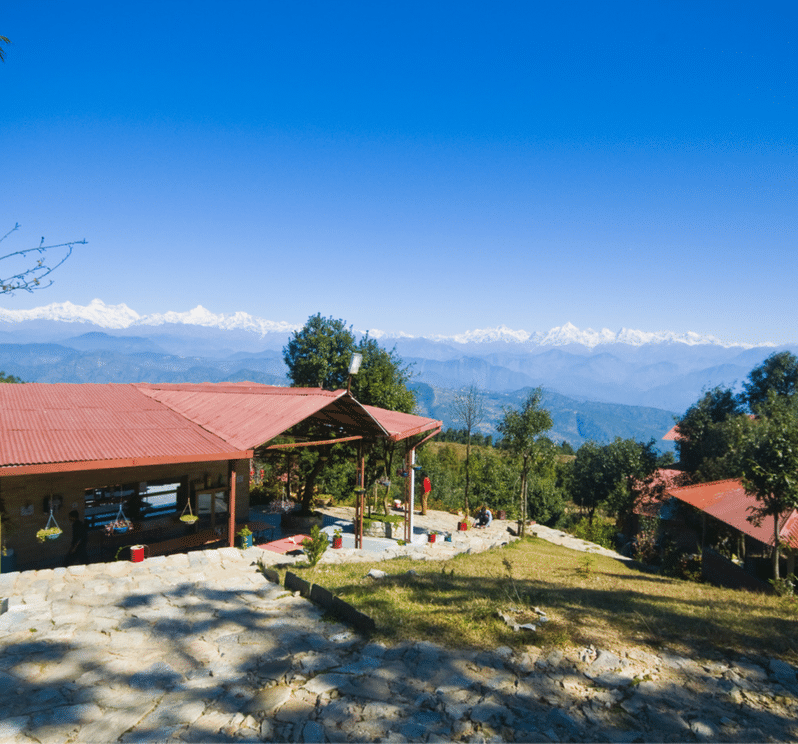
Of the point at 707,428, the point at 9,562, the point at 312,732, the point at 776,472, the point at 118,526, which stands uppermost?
the point at 776,472

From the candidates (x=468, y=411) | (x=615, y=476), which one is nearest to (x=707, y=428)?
(x=615, y=476)

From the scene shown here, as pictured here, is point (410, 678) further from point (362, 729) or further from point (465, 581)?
point (465, 581)

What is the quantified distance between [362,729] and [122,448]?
32.3ft

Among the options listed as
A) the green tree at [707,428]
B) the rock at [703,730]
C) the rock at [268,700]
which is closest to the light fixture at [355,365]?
the rock at [268,700]

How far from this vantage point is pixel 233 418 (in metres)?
14.4

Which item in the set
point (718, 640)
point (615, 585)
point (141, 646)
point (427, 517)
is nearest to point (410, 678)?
point (141, 646)

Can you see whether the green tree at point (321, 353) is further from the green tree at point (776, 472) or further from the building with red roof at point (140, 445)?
the green tree at point (776, 472)

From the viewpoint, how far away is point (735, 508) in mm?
17938

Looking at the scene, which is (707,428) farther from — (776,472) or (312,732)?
(312,732)

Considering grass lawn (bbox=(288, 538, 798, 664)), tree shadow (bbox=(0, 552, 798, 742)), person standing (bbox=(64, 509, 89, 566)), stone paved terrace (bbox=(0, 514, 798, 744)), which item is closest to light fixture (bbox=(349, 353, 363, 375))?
grass lawn (bbox=(288, 538, 798, 664))

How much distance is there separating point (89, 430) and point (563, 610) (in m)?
12.2

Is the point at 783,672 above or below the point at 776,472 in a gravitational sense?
below

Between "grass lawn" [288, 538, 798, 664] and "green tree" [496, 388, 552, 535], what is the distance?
42.0 feet

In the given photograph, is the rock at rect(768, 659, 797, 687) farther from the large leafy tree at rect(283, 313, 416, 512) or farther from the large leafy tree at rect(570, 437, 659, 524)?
the large leafy tree at rect(570, 437, 659, 524)
